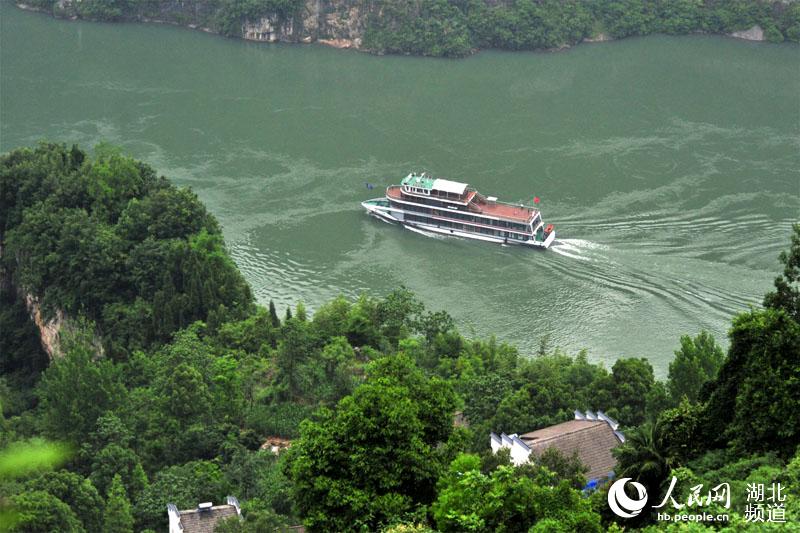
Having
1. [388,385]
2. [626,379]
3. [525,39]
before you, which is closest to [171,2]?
[525,39]

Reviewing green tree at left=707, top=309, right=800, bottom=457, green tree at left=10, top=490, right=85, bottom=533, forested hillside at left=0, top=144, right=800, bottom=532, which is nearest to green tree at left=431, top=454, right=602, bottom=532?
forested hillside at left=0, top=144, right=800, bottom=532

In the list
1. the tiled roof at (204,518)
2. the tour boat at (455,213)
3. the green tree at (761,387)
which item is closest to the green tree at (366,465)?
the tiled roof at (204,518)

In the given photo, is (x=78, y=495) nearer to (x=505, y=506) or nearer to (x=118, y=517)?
(x=118, y=517)

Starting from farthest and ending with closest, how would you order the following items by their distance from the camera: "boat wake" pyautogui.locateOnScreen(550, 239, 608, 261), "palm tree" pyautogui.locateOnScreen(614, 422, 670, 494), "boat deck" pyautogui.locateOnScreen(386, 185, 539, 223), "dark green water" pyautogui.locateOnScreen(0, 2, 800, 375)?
"boat deck" pyautogui.locateOnScreen(386, 185, 539, 223)
"boat wake" pyautogui.locateOnScreen(550, 239, 608, 261)
"dark green water" pyautogui.locateOnScreen(0, 2, 800, 375)
"palm tree" pyautogui.locateOnScreen(614, 422, 670, 494)

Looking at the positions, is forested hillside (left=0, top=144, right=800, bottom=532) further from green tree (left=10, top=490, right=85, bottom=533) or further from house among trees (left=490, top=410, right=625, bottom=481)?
house among trees (left=490, top=410, right=625, bottom=481)

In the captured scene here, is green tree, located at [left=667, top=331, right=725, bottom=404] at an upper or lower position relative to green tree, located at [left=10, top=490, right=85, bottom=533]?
upper

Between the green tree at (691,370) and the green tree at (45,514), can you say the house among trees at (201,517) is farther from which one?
the green tree at (691,370)

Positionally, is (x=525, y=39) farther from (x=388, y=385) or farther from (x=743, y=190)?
(x=388, y=385)
